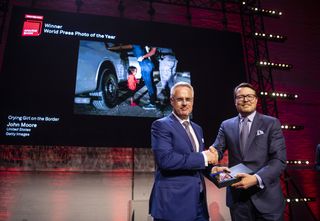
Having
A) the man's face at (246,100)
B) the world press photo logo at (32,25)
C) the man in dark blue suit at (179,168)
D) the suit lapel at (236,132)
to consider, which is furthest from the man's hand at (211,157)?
the world press photo logo at (32,25)

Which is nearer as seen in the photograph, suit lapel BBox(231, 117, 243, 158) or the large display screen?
suit lapel BBox(231, 117, 243, 158)

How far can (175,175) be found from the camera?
5.02ft

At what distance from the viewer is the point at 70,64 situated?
3.89 meters

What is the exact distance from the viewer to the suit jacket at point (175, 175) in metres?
1.44

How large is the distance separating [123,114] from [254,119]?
2.40 metres

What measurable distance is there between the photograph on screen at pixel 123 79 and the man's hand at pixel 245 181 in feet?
8.22

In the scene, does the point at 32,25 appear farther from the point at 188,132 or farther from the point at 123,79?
the point at 188,132

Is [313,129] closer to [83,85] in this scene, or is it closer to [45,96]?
[83,85]

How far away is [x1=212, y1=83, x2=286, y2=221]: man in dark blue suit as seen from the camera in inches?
61.3

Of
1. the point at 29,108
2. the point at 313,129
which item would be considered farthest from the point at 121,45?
the point at 313,129

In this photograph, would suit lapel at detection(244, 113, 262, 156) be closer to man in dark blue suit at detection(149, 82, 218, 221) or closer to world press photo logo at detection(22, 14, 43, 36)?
man in dark blue suit at detection(149, 82, 218, 221)

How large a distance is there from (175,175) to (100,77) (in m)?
2.73

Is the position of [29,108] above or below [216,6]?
below

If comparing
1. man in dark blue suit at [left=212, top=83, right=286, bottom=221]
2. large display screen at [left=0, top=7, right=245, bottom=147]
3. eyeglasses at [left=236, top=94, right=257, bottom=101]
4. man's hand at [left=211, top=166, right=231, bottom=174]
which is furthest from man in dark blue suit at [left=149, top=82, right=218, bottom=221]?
large display screen at [left=0, top=7, right=245, bottom=147]
